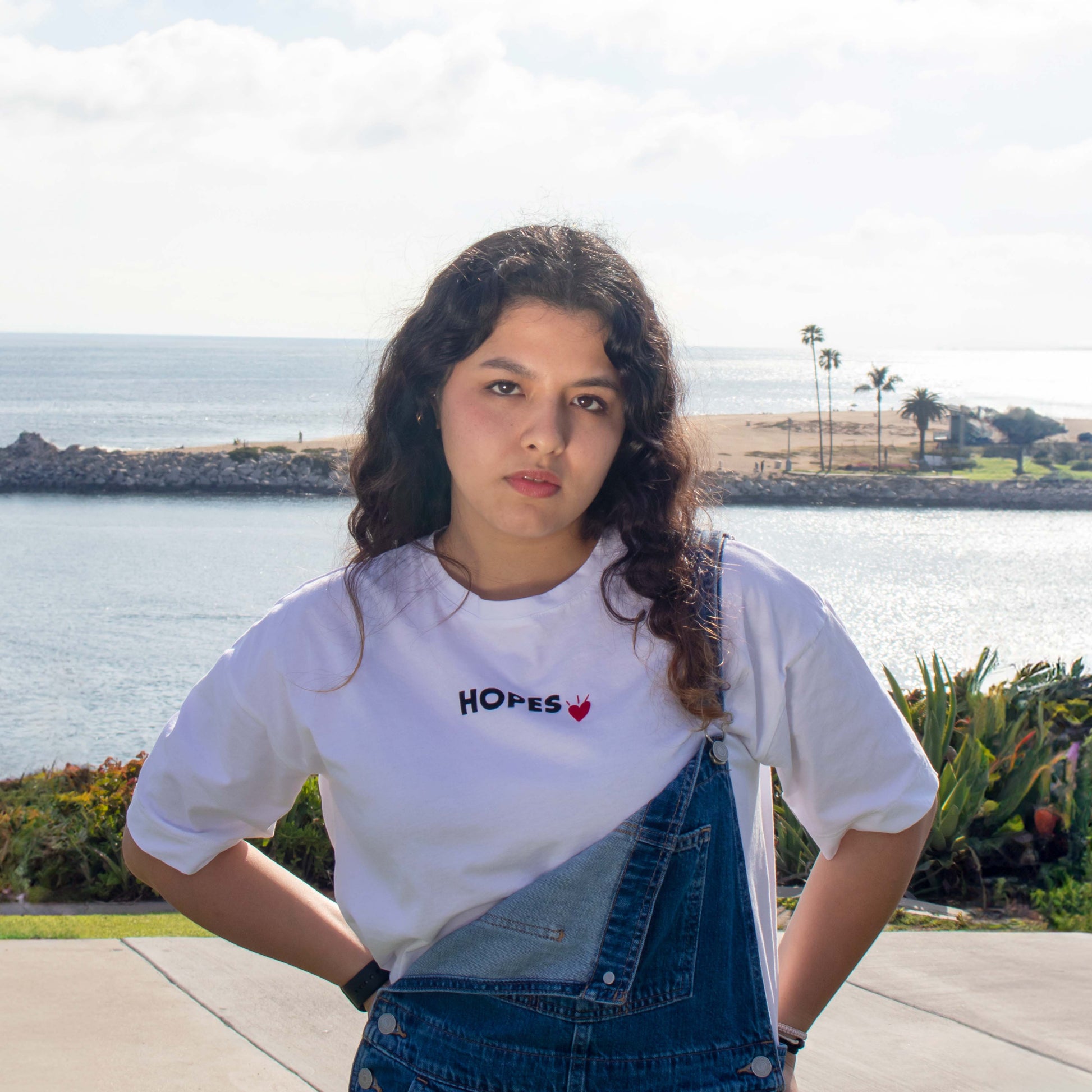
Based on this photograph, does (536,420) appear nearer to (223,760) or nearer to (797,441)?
(223,760)

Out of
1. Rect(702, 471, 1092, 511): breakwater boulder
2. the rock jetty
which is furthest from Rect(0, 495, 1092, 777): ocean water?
Rect(702, 471, 1092, 511): breakwater boulder

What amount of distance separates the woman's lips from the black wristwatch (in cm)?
68

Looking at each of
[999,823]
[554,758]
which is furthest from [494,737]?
[999,823]

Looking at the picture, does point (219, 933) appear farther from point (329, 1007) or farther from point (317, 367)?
point (317, 367)

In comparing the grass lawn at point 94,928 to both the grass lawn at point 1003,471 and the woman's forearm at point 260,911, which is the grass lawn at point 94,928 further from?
the grass lawn at point 1003,471

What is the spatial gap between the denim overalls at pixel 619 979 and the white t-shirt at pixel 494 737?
28 millimetres

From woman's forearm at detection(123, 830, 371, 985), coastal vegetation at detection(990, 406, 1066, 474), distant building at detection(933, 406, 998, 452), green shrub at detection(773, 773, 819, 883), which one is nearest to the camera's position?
woman's forearm at detection(123, 830, 371, 985)

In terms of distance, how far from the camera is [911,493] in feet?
175

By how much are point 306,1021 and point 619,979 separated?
6.82 feet

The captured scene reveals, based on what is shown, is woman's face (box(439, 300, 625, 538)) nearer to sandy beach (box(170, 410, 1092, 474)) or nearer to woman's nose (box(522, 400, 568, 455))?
woman's nose (box(522, 400, 568, 455))

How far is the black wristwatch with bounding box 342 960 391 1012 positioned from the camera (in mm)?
1561

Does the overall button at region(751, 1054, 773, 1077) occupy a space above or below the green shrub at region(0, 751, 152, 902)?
above

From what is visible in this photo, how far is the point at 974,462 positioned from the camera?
214ft

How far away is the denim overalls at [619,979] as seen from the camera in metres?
1.28
